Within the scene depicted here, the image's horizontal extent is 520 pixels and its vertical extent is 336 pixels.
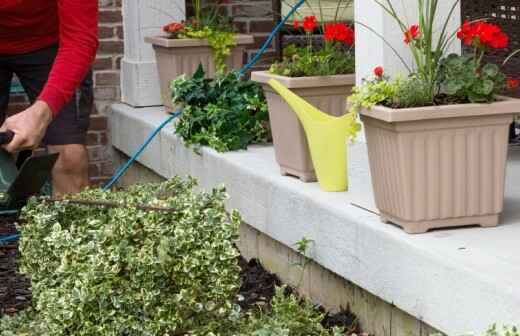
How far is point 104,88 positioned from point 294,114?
2.76 meters

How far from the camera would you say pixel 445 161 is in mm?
3395

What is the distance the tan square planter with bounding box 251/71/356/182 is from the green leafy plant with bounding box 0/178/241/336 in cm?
109

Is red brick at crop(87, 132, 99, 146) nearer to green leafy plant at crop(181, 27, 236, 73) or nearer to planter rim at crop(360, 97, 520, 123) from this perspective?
green leafy plant at crop(181, 27, 236, 73)

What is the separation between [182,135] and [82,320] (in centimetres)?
235

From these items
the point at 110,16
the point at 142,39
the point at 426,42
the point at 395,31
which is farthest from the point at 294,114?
the point at 110,16

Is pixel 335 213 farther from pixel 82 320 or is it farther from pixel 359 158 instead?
pixel 82 320

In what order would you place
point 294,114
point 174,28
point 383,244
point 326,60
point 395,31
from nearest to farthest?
1. point 383,244
2. point 395,31
3. point 294,114
4. point 326,60
5. point 174,28

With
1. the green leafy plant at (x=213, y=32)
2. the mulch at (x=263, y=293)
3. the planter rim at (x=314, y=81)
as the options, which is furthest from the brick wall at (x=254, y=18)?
the planter rim at (x=314, y=81)

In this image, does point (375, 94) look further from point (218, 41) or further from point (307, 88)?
→ point (218, 41)

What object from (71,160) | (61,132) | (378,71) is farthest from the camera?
(71,160)

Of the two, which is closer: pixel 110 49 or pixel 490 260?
pixel 490 260

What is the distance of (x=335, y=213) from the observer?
3852 millimetres

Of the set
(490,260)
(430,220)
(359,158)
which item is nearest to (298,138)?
(359,158)

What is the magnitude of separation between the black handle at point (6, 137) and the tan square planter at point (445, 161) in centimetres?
102
